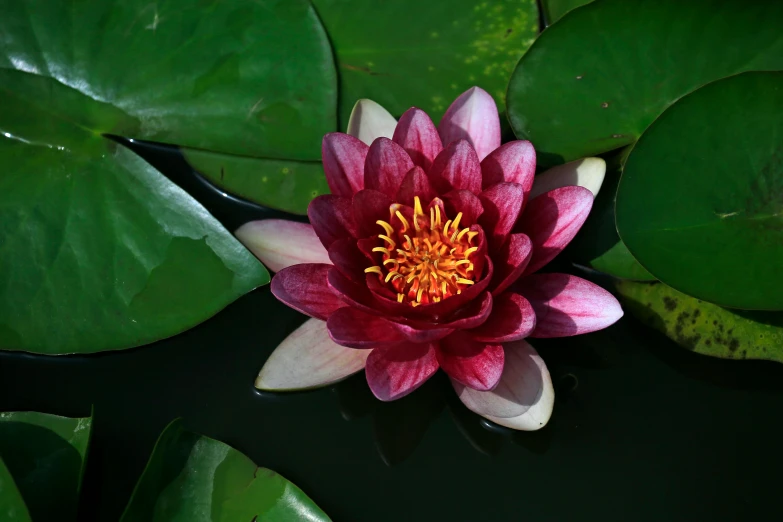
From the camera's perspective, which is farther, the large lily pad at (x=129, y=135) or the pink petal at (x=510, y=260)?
the large lily pad at (x=129, y=135)

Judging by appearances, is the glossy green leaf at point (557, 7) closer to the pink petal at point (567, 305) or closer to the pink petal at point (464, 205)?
the pink petal at point (464, 205)

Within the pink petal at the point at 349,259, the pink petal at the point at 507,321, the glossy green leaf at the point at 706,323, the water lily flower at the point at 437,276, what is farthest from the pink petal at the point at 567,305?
the pink petal at the point at 349,259

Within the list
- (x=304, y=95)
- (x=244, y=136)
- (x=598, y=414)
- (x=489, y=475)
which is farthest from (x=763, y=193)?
(x=244, y=136)

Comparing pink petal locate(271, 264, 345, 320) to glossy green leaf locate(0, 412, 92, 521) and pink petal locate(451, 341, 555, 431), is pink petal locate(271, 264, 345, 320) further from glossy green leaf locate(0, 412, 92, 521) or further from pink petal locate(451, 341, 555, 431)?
glossy green leaf locate(0, 412, 92, 521)

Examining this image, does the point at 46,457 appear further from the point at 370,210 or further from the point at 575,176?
the point at 575,176

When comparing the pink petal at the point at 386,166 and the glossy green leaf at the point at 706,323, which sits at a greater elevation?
the pink petal at the point at 386,166

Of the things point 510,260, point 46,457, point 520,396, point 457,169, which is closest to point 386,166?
point 457,169

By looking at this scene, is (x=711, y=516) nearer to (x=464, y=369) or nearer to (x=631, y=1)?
(x=464, y=369)
